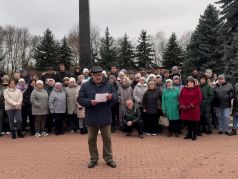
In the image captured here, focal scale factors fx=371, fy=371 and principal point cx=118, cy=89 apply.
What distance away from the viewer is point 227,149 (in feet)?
30.7

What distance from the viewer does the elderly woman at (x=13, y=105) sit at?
36.8 feet

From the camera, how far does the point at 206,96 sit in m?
11.3

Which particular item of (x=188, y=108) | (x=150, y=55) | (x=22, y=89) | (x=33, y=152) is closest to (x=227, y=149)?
(x=188, y=108)

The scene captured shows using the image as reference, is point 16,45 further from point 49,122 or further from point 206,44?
point 49,122

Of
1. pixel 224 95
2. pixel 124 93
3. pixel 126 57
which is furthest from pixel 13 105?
pixel 126 57

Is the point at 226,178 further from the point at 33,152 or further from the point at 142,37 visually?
the point at 142,37

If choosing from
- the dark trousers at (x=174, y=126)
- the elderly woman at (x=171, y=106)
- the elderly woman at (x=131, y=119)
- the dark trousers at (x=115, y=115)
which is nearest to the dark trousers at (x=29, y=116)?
the dark trousers at (x=115, y=115)

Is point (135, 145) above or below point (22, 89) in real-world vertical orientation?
below

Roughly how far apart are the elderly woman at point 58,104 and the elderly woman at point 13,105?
3.16 feet

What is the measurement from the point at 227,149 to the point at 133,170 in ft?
10.2

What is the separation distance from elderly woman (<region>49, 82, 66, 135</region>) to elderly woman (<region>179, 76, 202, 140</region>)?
3.69m

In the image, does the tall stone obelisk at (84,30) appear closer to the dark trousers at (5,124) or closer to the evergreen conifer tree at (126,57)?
the dark trousers at (5,124)

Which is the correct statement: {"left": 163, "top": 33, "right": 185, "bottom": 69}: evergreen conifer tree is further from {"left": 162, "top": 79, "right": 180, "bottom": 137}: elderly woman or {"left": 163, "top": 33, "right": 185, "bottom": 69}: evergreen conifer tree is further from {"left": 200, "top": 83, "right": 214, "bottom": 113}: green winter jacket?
{"left": 162, "top": 79, "right": 180, "bottom": 137}: elderly woman

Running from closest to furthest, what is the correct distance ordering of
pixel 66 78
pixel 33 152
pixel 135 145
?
pixel 33 152
pixel 135 145
pixel 66 78
